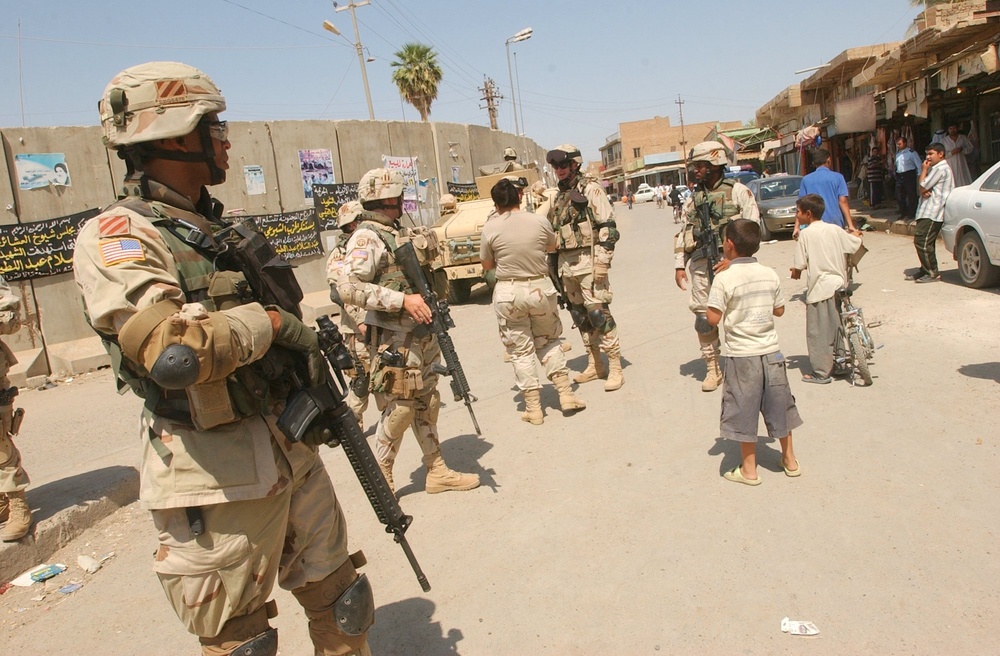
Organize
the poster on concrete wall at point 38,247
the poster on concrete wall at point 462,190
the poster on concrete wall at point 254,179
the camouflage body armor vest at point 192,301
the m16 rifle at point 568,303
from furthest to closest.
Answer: the poster on concrete wall at point 462,190 → the poster on concrete wall at point 254,179 → the poster on concrete wall at point 38,247 → the m16 rifle at point 568,303 → the camouflage body armor vest at point 192,301

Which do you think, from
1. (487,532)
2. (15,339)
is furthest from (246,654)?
(15,339)

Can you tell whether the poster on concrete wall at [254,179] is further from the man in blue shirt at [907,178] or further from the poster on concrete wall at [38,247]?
the man in blue shirt at [907,178]

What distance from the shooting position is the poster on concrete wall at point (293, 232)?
43.7 feet

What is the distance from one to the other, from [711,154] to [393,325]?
3047mm

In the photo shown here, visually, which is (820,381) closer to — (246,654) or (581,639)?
(581,639)

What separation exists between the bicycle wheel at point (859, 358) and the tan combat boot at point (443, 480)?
3074 millimetres

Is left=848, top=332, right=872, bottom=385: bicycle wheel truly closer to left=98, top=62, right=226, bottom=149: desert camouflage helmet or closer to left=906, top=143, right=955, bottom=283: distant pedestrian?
left=906, top=143, right=955, bottom=283: distant pedestrian

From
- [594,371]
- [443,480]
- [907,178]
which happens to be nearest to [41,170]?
[594,371]

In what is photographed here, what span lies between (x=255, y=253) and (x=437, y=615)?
1868 millimetres

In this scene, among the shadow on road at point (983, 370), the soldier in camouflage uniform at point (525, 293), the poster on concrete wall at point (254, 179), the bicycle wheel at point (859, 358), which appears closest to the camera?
the shadow on road at point (983, 370)

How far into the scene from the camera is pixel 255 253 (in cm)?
210

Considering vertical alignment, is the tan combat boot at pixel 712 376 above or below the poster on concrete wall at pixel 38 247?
below

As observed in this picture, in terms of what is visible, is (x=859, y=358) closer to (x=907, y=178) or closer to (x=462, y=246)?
(x=462, y=246)

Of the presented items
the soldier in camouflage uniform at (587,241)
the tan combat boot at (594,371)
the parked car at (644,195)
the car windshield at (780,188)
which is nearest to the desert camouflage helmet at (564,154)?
the soldier in camouflage uniform at (587,241)
